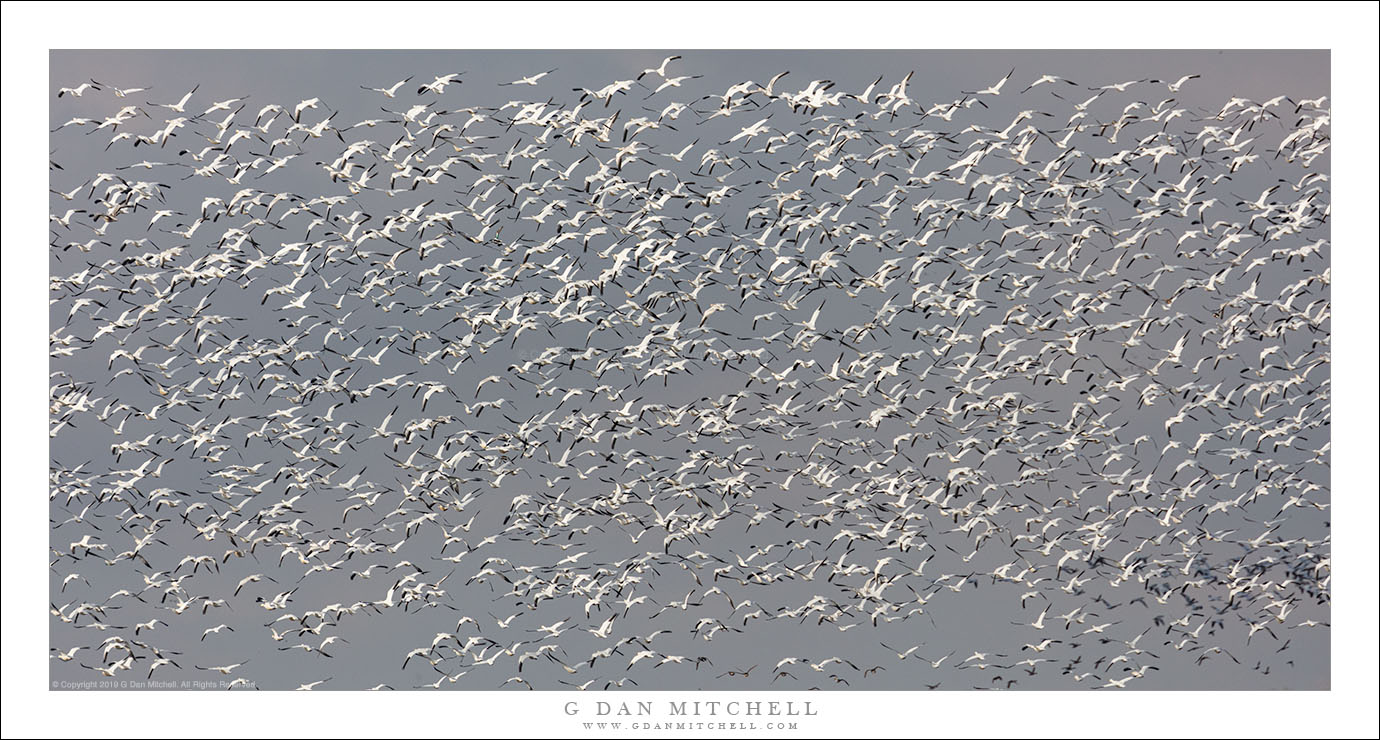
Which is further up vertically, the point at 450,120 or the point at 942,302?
the point at 450,120

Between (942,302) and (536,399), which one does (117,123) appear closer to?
(536,399)

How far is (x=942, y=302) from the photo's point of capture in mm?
11047

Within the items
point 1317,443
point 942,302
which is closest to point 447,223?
point 942,302

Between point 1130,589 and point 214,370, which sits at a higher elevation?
point 214,370

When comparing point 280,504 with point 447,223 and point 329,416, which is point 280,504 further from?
point 447,223

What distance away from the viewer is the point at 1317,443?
35.9ft

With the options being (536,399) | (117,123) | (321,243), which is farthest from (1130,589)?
(117,123)

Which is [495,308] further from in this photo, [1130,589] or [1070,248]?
[1130,589]

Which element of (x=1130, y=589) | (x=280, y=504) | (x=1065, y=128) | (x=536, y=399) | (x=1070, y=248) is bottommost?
(x=1130, y=589)

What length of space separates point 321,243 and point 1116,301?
219 inches

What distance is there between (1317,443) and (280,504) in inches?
284

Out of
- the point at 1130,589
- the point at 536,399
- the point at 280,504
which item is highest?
the point at 536,399

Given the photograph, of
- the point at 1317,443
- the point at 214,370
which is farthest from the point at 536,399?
the point at 1317,443

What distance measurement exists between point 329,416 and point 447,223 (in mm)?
1573
